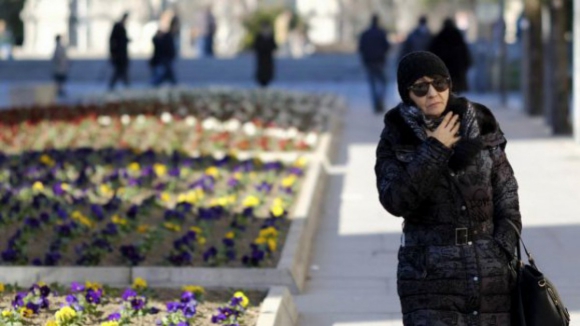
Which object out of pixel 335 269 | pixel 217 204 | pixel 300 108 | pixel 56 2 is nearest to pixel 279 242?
pixel 335 269

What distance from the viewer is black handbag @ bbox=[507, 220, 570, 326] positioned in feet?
17.1

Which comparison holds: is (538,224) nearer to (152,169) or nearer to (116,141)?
(152,169)

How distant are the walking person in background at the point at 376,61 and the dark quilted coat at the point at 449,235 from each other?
22.6 metres

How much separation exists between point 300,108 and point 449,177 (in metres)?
18.5

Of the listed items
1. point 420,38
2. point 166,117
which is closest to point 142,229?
point 166,117

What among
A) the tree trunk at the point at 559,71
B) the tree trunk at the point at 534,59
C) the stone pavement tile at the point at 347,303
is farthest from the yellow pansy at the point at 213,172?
the tree trunk at the point at 534,59

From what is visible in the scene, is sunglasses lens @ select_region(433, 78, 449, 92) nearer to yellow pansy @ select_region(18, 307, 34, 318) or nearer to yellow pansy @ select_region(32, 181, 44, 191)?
yellow pansy @ select_region(18, 307, 34, 318)

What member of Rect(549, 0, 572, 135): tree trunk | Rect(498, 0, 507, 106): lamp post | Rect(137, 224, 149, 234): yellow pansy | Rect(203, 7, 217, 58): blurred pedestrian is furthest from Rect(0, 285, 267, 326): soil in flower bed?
Rect(203, 7, 217, 58): blurred pedestrian

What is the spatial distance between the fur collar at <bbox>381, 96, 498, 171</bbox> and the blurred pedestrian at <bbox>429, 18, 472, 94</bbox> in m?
18.0

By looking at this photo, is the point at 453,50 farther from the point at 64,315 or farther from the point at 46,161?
the point at 64,315

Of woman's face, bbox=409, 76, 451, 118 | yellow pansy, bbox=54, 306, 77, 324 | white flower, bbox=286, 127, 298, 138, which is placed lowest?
white flower, bbox=286, 127, 298, 138

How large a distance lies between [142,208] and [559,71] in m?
10.3

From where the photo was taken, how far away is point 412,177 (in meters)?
5.25

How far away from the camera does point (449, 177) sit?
5.34 m
